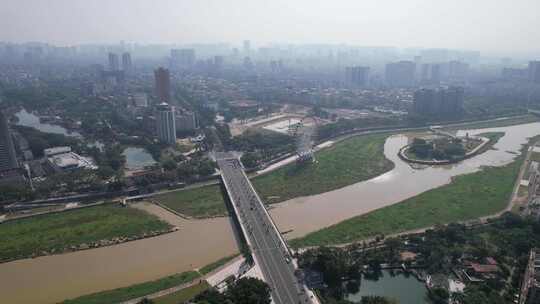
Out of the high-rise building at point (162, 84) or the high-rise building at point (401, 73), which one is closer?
the high-rise building at point (162, 84)

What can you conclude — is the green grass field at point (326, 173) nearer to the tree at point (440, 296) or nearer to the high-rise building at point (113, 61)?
the tree at point (440, 296)

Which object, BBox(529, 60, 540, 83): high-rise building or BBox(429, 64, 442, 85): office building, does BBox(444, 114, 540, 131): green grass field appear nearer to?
BBox(529, 60, 540, 83): high-rise building

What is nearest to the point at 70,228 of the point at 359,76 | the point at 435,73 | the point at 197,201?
the point at 197,201

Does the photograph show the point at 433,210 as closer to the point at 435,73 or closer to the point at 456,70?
the point at 435,73

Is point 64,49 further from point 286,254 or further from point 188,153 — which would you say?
point 286,254

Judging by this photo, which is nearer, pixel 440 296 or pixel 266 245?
pixel 440 296

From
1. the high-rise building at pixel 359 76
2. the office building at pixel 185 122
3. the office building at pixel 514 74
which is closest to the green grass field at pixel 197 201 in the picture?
the office building at pixel 185 122
